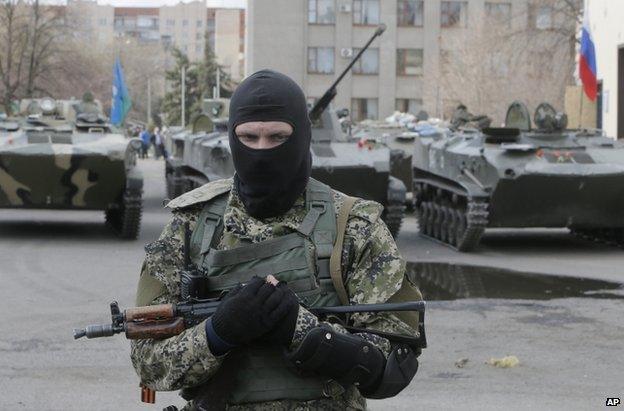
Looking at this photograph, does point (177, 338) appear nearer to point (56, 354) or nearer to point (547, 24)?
point (56, 354)

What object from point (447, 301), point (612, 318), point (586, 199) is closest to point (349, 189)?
point (586, 199)

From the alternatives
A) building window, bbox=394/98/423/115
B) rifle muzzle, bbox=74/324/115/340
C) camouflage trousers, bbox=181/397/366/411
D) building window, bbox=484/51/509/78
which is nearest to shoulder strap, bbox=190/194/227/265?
rifle muzzle, bbox=74/324/115/340

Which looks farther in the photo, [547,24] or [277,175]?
[547,24]

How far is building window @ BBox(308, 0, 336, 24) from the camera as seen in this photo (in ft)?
205

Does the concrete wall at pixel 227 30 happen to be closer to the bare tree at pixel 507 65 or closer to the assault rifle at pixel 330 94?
the bare tree at pixel 507 65

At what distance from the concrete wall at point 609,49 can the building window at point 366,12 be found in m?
33.3

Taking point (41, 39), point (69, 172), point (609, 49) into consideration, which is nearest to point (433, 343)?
point (69, 172)

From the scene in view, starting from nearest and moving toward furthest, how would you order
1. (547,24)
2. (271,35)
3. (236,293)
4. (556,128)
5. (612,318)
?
(236,293) → (612,318) → (556,128) → (547,24) → (271,35)

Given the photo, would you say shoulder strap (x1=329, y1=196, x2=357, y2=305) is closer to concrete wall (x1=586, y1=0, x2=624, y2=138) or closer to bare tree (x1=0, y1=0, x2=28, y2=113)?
concrete wall (x1=586, y1=0, x2=624, y2=138)

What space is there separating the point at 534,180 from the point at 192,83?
184 ft

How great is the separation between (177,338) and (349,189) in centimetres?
1254

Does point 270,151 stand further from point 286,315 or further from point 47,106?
point 47,106

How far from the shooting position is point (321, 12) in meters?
62.7

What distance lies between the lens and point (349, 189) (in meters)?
15.7
